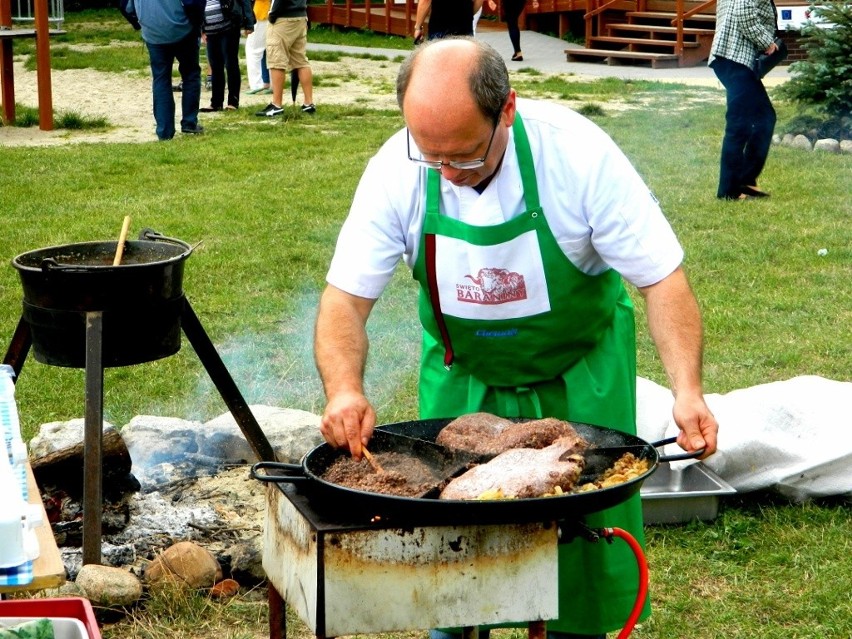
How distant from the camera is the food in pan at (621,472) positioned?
2.66 m

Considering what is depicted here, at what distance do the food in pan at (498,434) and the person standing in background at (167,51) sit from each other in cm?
982

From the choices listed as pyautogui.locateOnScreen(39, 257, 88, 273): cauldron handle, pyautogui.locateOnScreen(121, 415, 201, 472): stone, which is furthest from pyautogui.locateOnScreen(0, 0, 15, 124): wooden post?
pyautogui.locateOnScreen(39, 257, 88, 273): cauldron handle

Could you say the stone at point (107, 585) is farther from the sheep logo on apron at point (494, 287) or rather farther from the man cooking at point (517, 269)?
the sheep logo on apron at point (494, 287)

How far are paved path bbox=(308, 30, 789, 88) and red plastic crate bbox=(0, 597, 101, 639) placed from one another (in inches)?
551

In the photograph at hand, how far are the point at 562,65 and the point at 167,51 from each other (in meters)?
9.74

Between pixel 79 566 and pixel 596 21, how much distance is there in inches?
795

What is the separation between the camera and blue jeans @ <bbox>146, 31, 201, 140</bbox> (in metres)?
12.1

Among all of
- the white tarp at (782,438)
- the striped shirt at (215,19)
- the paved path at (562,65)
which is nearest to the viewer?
the white tarp at (782,438)

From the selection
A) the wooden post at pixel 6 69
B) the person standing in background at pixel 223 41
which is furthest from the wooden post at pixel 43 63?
the person standing in background at pixel 223 41

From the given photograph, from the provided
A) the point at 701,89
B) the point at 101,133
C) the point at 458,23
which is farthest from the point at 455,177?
the point at 701,89

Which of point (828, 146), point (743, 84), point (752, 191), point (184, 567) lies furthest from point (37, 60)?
point (184, 567)

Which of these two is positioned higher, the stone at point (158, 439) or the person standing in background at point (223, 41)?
the person standing in background at point (223, 41)

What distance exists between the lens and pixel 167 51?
12.1 m

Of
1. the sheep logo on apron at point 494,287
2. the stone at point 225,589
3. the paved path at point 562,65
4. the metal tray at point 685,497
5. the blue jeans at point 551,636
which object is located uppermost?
the paved path at point 562,65
